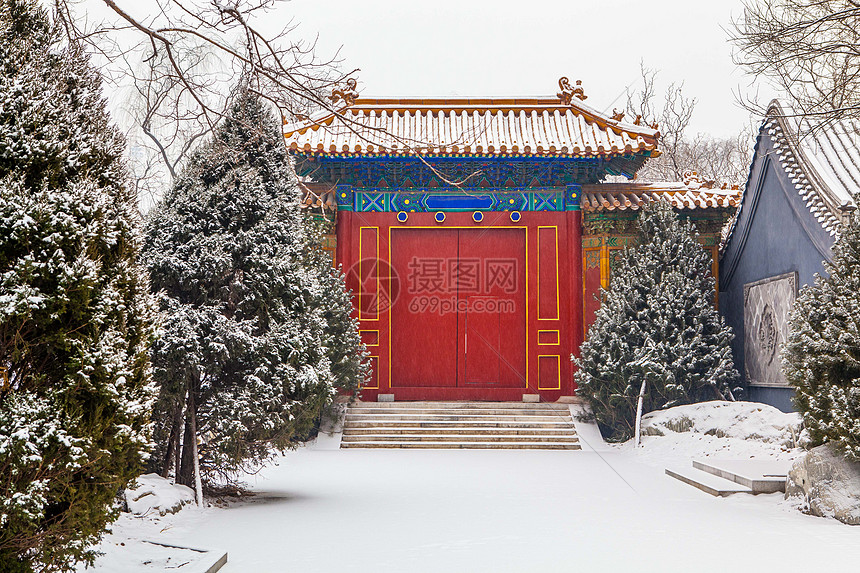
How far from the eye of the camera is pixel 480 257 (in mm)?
13703

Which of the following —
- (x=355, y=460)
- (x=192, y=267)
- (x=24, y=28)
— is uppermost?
(x=24, y=28)

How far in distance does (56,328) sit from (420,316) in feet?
33.8

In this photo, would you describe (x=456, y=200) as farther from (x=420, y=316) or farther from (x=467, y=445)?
(x=467, y=445)

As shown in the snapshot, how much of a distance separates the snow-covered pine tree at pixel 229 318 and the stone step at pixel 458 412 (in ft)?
17.8

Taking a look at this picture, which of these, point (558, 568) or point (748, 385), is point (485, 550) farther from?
point (748, 385)

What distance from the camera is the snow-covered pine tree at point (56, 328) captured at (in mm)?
3342

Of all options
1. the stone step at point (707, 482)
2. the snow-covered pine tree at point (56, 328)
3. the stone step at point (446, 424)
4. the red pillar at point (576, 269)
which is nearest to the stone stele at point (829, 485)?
the stone step at point (707, 482)

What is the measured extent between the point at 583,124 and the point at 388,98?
329cm

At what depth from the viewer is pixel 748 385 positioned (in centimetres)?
1254

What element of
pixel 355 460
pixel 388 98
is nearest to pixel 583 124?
pixel 388 98

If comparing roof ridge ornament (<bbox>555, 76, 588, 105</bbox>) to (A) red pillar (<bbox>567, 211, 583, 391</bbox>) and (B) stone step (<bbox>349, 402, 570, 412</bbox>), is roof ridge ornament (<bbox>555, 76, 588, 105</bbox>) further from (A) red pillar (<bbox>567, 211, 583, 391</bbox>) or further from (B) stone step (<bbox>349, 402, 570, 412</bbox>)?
(B) stone step (<bbox>349, 402, 570, 412</bbox>)

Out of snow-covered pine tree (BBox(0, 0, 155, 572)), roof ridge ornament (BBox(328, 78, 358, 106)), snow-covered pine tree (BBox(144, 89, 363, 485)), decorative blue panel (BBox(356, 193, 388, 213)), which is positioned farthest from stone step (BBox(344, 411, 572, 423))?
snow-covered pine tree (BBox(0, 0, 155, 572))

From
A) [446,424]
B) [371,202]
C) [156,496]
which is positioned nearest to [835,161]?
[446,424]

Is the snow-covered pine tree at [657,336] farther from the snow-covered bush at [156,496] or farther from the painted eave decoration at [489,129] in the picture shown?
the snow-covered bush at [156,496]
